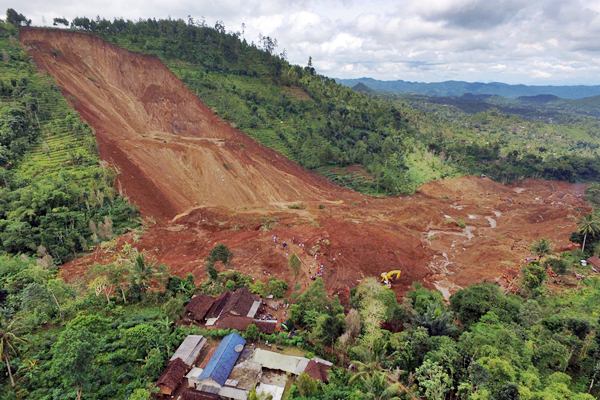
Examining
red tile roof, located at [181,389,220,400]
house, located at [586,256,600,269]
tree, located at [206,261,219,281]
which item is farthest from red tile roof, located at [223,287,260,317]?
house, located at [586,256,600,269]

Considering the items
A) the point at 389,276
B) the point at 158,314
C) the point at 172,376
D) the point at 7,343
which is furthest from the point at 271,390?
the point at 389,276

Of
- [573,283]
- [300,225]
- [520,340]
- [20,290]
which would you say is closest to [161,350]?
[20,290]

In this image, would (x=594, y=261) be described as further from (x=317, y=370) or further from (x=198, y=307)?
(x=198, y=307)

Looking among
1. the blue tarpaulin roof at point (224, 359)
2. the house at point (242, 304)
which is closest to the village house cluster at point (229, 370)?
the blue tarpaulin roof at point (224, 359)

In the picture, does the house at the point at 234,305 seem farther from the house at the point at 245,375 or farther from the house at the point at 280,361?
the house at the point at 245,375

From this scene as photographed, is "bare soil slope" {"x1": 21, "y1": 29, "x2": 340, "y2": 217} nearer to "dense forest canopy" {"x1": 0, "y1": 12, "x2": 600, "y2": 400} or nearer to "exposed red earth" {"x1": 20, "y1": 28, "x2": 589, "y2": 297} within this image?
"exposed red earth" {"x1": 20, "y1": 28, "x2": 589, "y2": 297}

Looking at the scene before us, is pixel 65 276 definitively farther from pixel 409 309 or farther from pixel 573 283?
pixel 573 283
